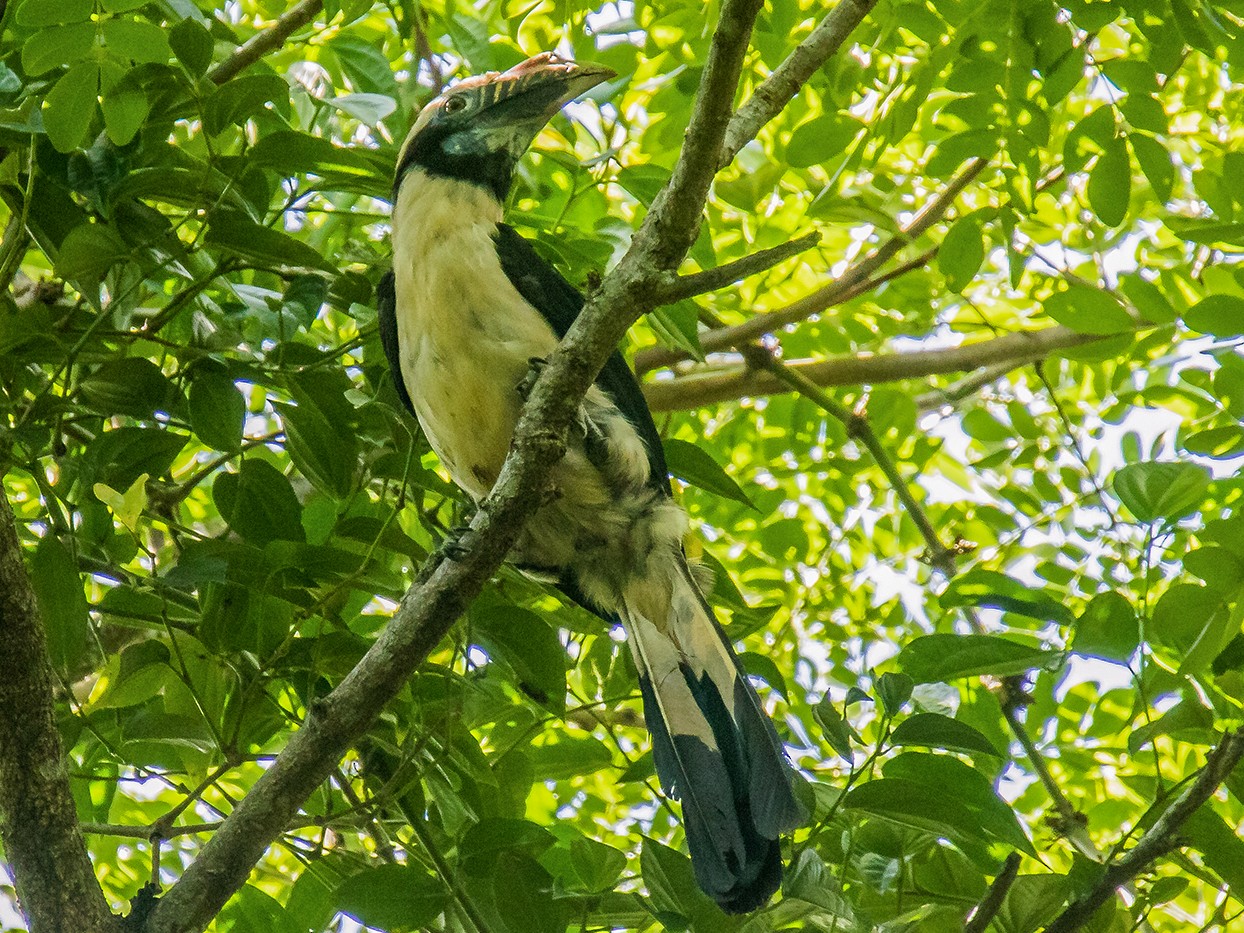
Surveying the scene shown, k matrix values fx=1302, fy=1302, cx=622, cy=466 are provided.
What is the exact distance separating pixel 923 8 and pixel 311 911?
1.97 m

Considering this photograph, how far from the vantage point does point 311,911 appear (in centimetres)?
232

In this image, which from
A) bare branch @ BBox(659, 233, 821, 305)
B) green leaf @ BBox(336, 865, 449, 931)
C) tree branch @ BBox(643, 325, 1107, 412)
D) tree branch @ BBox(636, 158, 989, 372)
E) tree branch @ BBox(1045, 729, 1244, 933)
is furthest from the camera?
tree branch @ BBox(643, 325, 1107, 412)

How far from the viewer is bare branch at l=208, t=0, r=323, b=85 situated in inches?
99.0

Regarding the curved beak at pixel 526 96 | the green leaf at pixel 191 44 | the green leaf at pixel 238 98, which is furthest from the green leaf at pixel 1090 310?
the green leaf at pixel 191 44

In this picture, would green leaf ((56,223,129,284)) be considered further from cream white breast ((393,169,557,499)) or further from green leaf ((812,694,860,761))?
green leaf ((812,694,860,761))

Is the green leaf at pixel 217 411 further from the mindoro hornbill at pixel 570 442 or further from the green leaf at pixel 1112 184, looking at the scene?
the green leaf at pixel 1112 184

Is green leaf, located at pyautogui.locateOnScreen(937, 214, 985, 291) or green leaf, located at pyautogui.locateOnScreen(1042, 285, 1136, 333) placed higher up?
green leaf, located at pyautogui.locateOnScreen(937, 214, 985, 291)

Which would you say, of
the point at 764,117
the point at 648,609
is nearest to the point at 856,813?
the point at 648,609

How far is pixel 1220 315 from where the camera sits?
2.14m

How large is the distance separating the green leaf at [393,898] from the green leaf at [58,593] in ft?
1.86

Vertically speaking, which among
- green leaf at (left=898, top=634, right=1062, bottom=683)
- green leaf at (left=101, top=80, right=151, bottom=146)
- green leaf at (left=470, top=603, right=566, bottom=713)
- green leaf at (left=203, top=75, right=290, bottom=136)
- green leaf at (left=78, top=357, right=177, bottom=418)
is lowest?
green leaf at (left=898, top=634, right=1062, bottom=683)

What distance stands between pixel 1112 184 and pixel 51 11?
72.4 inches

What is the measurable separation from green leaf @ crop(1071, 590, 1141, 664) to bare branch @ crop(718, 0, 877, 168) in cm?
90

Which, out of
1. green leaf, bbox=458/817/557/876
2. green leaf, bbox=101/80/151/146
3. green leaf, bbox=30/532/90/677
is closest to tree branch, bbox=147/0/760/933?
green leaf, bbox=458/817/557/876
